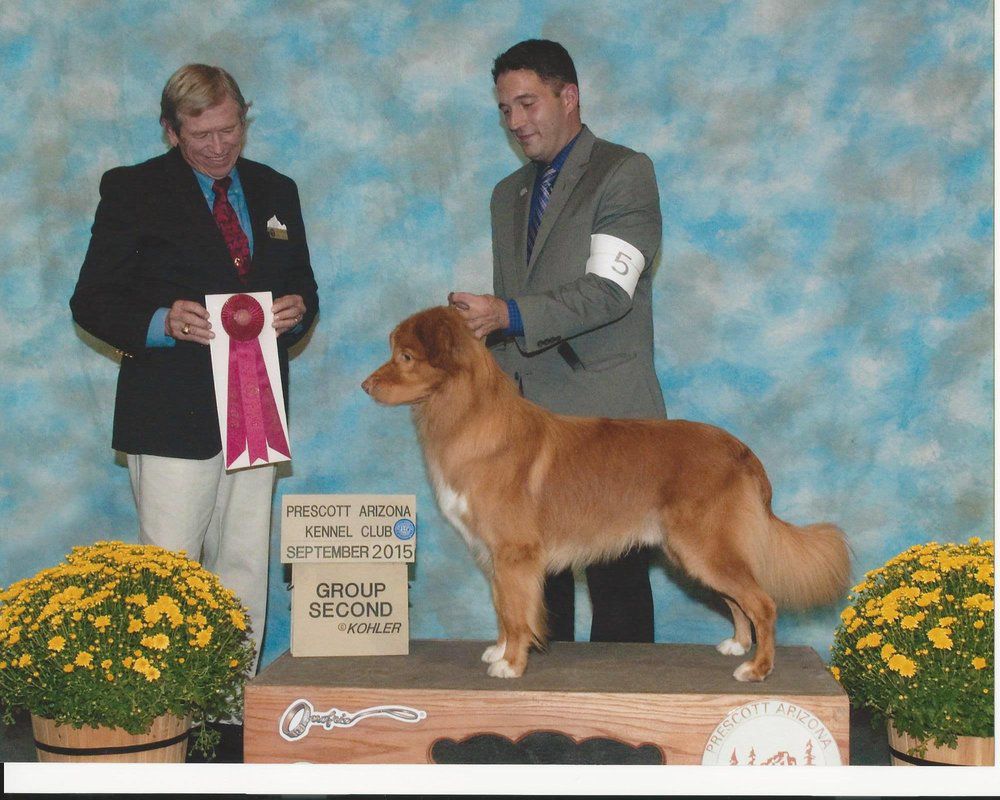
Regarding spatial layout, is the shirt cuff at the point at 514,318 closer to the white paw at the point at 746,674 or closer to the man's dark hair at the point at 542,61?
the man's dark hair at the point at 542,61

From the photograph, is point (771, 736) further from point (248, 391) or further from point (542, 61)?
point (542, 61)

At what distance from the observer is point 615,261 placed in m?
3.32

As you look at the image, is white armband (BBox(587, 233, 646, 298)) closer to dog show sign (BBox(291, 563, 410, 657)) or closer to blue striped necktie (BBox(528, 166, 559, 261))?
blue striped necktie (BBox(528, 166, 559, 261))

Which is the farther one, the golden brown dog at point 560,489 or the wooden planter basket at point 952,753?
the golden brown dog at point 560,489

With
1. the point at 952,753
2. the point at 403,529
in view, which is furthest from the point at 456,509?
the point at 952,753

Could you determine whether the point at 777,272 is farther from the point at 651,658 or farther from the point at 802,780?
the point at 802,780

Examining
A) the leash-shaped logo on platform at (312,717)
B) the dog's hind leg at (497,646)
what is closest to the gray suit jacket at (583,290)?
the dog's hind leg at (497,646)

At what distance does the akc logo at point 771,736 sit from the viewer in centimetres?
293

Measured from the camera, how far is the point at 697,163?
450 centimetres

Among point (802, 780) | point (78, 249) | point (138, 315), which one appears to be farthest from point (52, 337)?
point (802, 780)

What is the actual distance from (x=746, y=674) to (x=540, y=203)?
68.2 inches

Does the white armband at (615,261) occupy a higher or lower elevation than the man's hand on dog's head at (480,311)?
higher

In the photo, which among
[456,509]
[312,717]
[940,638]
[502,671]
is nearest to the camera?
[940,638]

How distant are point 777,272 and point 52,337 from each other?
10.9 feet
